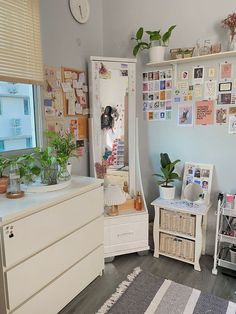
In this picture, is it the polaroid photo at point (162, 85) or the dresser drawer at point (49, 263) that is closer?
the dresser drawer at point (49, 263)

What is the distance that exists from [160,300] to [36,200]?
3.82ft

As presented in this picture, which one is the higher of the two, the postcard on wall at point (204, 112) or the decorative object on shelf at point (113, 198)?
the postcard on wall at point (204, 112)

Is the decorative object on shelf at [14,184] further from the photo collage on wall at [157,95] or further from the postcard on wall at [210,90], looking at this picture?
the postcard on wall at [210,90]

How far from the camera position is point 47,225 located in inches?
61.6

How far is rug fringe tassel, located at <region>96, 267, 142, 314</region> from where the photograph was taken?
1806 millimetres

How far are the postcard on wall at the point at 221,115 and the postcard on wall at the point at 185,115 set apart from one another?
9.1 inches

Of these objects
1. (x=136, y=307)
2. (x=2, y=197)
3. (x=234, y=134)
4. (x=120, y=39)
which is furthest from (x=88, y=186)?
(x=120, y=39)

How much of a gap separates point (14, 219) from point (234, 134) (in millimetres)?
1865

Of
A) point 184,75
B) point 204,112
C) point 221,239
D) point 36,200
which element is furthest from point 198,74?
point 36,200

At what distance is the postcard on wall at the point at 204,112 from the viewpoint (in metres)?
2.31

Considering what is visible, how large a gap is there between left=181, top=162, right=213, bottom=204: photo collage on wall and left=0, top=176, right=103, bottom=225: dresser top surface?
94 cm

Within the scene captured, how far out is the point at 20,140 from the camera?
2068 mm

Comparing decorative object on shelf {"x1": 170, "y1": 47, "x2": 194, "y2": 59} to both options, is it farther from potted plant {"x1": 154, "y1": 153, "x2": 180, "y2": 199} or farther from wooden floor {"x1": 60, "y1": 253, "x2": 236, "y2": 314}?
wooden floor {"x1": 60, "y1": 253, "x2": 236, "y2": 314}

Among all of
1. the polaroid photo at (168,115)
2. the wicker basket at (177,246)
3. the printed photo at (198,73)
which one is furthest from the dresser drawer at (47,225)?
the printed photo at (198,73)
